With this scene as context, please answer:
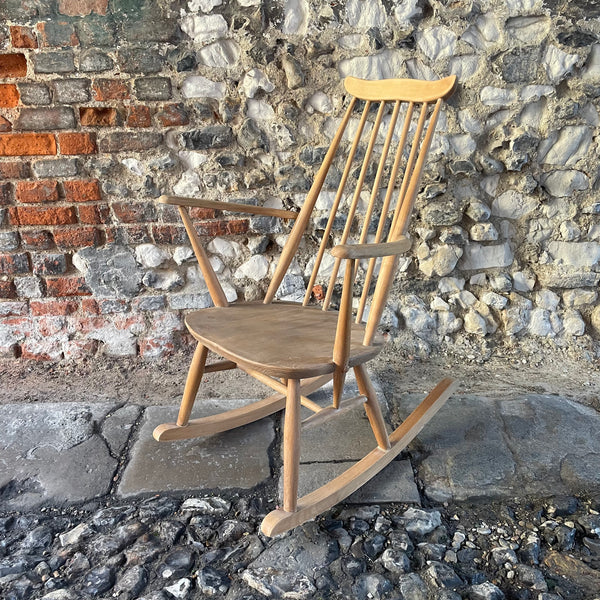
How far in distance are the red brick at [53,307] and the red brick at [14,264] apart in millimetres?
140

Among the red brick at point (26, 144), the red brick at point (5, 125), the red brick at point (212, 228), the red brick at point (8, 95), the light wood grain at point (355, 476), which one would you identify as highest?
the red brick at point (8, 95)

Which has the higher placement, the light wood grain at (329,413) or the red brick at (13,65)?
the red brick at (13,65)

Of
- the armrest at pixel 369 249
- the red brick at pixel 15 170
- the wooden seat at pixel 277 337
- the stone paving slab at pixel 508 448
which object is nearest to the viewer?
the armrest at pixel 369 249

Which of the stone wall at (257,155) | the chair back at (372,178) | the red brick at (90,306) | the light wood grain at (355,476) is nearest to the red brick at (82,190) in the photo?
the stone wall at (257,155)

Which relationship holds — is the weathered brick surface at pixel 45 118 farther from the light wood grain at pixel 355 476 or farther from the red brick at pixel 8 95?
the light wood grain at pixel 355 476

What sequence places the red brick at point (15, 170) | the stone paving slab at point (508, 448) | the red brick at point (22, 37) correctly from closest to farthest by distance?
the stone paving slab at point (508, 448) < the red brick at point (22, 37) < the red brick at point (15, 170)

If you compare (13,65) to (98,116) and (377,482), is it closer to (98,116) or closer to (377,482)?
(98,116)

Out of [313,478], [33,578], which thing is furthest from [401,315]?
[33,578]

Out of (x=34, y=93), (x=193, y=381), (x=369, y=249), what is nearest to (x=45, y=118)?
(x=34, y=93)

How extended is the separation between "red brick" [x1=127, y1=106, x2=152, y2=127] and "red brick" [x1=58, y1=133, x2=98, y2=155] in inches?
6.2

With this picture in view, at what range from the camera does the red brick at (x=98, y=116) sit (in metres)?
1.96

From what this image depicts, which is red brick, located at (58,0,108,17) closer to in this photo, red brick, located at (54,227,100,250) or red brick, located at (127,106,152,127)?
red brick, located at (127,106,152,127)

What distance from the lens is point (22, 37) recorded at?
1886mm

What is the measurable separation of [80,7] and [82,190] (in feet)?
2.19
